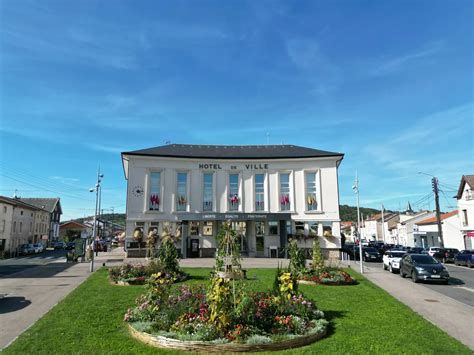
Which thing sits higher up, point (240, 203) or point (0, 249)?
point (240, 203)

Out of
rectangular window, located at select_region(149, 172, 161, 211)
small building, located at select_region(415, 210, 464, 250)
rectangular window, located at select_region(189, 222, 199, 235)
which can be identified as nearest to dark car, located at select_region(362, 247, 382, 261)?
small building, located at select_region(415, 210, 464, 250)

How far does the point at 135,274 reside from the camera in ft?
56.3

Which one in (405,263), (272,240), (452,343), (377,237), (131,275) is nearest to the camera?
(452,343)

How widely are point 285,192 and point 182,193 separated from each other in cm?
1131

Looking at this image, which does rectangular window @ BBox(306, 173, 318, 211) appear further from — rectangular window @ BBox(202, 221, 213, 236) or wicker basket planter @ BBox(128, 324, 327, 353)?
wicker basket planter @ BBox(128, 324, 327, 353)

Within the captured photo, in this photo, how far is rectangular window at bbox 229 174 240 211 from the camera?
3559 centimetres

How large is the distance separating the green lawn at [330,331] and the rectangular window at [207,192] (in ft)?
70.3

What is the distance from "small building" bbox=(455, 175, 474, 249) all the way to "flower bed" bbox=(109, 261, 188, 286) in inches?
1663

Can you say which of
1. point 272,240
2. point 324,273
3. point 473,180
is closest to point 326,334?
point 324,273

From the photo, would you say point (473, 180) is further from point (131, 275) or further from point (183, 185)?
point (131, 275)

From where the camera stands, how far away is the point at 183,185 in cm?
3559

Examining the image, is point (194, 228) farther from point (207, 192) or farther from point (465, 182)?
point (465, 182)

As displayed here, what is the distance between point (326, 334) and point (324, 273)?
9206 mm

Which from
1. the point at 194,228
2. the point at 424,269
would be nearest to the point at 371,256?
the point at 424,269
